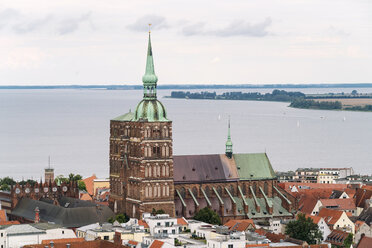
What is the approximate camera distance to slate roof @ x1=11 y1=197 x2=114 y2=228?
9900 cm

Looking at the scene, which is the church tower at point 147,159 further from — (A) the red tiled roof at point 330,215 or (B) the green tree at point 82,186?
(B) the green tree at point 82,186

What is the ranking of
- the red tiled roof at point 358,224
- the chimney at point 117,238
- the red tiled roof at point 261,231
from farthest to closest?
the red tiled roof at point 358,224 → the red tiled roof at point 261,231 → the chimney at point 117,238

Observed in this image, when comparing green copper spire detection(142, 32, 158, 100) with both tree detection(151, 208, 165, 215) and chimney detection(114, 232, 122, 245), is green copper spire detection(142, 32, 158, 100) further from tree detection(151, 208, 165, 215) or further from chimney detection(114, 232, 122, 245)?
chimney detection(114, 232, 122, 245)

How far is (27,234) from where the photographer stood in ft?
285

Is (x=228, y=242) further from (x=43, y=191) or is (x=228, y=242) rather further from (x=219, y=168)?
(x=43, y=191)

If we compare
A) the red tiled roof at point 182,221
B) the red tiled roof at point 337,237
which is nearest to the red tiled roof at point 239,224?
the red tiled roof at point 182,221

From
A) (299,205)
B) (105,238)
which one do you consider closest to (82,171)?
(299,205)

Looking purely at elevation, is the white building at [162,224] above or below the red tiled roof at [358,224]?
above

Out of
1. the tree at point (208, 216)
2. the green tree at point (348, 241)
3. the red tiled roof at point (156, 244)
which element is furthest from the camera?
the tree at point (208, 216)

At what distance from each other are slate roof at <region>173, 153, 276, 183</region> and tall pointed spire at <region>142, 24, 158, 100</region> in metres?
6.86

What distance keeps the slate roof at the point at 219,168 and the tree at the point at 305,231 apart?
1381cm

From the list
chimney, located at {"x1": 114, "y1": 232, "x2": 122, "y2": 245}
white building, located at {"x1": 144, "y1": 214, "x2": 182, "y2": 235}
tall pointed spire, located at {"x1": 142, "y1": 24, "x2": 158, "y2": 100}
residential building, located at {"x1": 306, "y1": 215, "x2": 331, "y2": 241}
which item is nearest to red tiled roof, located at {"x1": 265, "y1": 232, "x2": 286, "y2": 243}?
white building, located at {"x1": 144, "y1": 214, "x2": 182, "y2": 235}

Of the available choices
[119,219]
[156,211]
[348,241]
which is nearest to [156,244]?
[119,219]

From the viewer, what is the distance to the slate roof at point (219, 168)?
108 m
